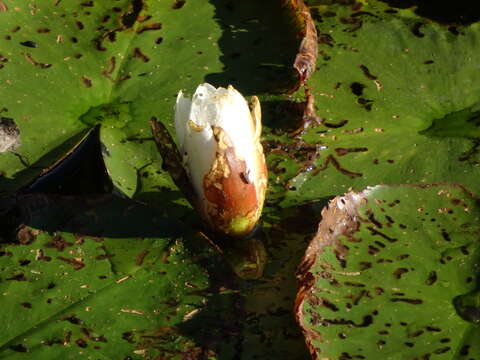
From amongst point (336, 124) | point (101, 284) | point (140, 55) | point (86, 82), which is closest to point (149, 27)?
point (140, 55)

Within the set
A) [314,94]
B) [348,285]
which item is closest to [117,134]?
[314,94]

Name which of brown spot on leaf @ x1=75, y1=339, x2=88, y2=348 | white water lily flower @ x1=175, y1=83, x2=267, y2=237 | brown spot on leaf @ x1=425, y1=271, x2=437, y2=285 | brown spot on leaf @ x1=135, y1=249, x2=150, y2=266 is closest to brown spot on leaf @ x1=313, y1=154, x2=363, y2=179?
white water lily flower @ x1=175, y1=83, x2=267, y2=237

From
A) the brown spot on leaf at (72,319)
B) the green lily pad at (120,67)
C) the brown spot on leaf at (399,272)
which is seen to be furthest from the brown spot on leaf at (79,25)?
the brown spot on leaf at (399,272)

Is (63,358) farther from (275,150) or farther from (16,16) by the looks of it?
(16,16)

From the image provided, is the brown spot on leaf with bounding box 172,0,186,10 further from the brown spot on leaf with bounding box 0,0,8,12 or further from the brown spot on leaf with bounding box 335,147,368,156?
the brown spot on leaf with bounding box 335,147,368,156

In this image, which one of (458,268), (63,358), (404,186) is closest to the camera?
(63,358)

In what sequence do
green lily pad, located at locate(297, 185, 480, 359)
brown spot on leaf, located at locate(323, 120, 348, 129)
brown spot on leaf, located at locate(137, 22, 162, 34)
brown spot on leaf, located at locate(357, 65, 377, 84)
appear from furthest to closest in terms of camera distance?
brown spot on leaf, located at locate(137, 22, 162, 34), brown spot on leaf, located at locate(357, 65, 377, 84), brown spot on leaf, located at locate(323, 120, 348, 129), green lily pad, located at locate(297, 185, 480, 359)
